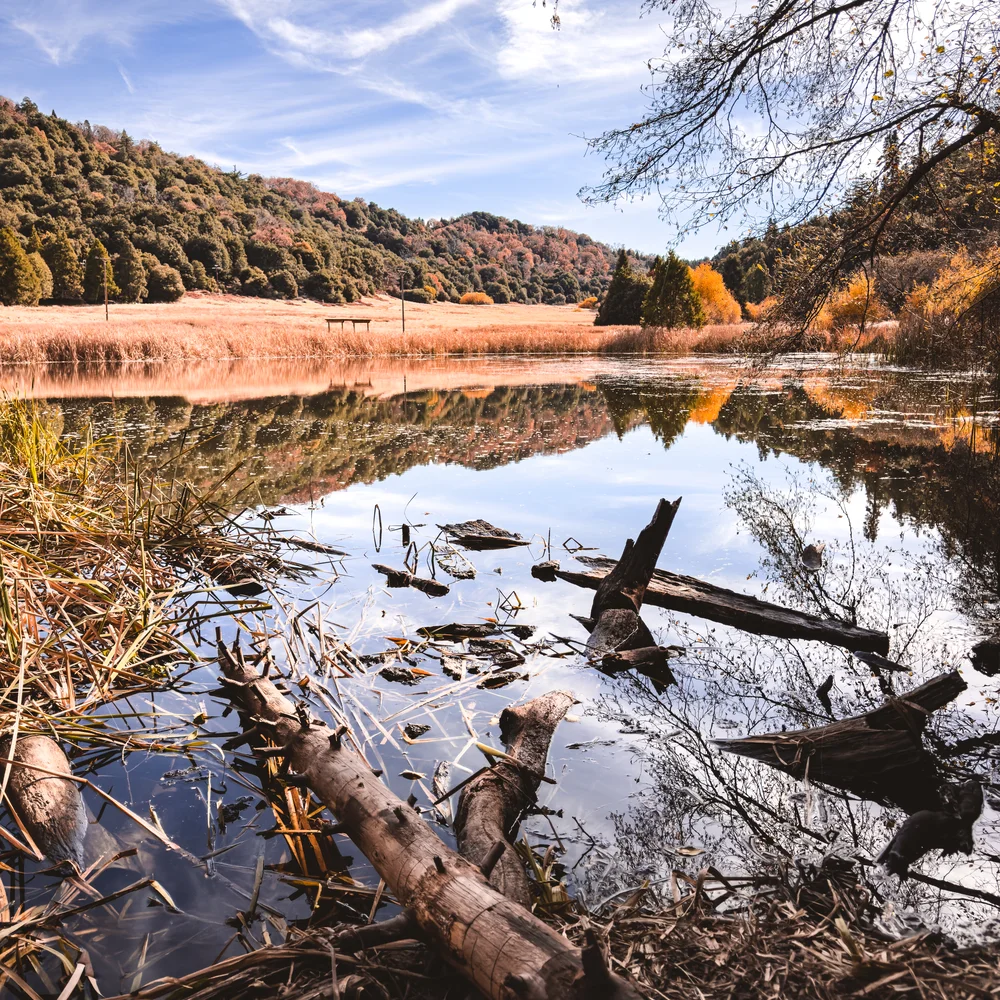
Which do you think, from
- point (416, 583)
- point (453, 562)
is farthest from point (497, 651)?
point (453, 562)

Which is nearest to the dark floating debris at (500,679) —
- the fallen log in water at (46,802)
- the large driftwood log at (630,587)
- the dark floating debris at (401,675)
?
the dark floating debris at (401,675)

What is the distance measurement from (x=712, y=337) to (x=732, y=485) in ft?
101

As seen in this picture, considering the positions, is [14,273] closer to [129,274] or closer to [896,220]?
[129,274]

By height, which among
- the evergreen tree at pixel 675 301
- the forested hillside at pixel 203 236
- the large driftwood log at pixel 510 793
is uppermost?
the forested hillside at pixel 203 236

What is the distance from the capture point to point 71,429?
10828mm

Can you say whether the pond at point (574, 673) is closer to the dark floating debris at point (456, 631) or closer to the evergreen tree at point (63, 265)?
the dark floating debris at point (456, 631)

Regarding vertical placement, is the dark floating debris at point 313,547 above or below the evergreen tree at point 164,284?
below

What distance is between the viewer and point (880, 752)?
2.55 metres

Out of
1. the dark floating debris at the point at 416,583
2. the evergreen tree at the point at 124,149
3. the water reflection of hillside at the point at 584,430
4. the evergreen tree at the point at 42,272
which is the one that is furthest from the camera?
the evergreen tree at the point at 124,149

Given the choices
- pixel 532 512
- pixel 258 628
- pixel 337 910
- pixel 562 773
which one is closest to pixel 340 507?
pixel 532 512

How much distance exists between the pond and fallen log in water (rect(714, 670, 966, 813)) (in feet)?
0.30

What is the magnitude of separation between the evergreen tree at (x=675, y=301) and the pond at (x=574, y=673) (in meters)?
33.4

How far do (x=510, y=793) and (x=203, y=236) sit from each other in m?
76.3

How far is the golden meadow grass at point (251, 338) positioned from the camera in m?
24.8
